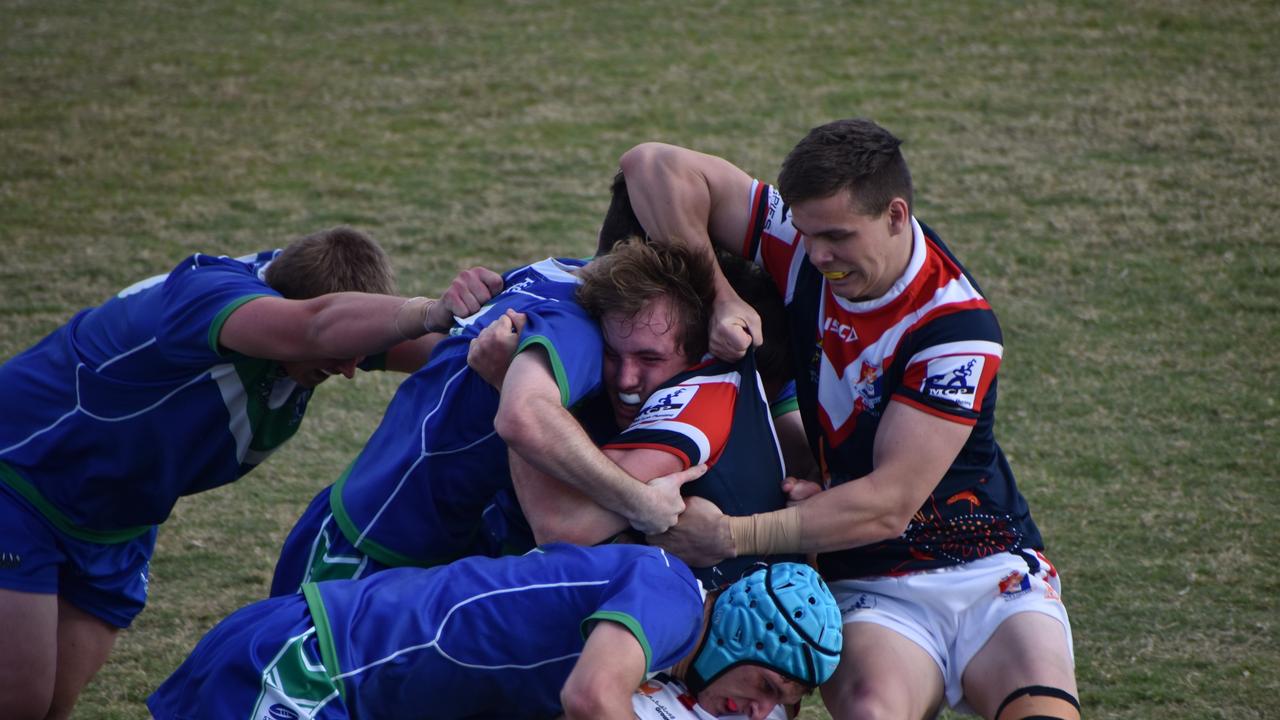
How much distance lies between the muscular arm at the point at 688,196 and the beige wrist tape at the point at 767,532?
25.9 inches

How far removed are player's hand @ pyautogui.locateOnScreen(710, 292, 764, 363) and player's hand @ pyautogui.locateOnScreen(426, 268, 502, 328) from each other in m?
0.65

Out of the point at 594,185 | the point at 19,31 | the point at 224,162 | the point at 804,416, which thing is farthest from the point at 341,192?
the point at 804,416

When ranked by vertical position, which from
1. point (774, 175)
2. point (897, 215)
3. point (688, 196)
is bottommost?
point (774, 175)

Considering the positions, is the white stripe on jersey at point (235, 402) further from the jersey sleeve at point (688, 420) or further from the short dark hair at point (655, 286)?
the jersey sleeve at point (688, 420)

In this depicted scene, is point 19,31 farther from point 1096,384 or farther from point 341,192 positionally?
point 1096,384

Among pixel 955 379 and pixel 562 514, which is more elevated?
pixel 955 379

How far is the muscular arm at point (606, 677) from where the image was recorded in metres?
2.48

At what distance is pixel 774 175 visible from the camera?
29.0ft

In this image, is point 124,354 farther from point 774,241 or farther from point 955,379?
point 955,379

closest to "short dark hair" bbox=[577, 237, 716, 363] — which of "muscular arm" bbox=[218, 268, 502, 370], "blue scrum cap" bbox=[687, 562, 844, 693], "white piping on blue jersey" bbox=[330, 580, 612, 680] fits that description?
"muscular arm" bbox=[218, 268, 502, 370]

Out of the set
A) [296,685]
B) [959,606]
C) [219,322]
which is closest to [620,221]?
[219,322]

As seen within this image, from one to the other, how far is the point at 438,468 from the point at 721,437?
0.71 metres

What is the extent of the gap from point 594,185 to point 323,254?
520 centimetres

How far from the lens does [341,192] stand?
8898 mm
